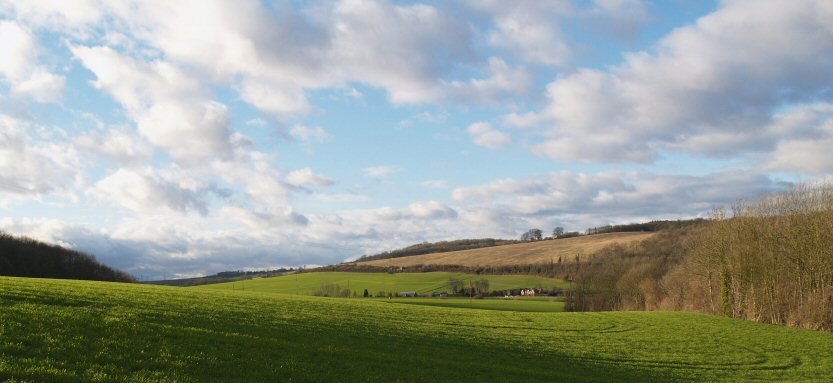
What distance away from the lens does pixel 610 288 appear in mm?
111500

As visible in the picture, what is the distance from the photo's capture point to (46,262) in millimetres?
100750

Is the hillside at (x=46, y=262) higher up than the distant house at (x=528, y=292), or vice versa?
the hillside at (x=46, y=262)

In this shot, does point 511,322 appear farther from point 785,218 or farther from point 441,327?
point 785,218

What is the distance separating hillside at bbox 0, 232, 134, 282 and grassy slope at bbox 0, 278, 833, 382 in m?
78.5

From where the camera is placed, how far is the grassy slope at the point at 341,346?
1692 centimetres

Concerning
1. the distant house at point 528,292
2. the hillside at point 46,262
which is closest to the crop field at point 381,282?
the distant house at point 528,292

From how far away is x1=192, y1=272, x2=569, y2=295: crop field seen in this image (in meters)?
151

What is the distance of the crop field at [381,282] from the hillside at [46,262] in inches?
1446

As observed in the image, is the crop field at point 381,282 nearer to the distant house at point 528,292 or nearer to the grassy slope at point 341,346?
the distant house at point 528,292

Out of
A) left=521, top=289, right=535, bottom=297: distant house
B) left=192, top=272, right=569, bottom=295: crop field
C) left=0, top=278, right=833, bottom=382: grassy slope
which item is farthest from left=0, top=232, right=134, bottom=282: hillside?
left=521, top=289, right=535, bottom=297: distant house

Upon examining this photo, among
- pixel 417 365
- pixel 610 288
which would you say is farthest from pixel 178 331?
pixel 610 288

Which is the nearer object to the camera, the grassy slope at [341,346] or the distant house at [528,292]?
the grassy slope at [341,346]

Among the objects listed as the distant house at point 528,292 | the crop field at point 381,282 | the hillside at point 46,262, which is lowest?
the distant house at point 528,292

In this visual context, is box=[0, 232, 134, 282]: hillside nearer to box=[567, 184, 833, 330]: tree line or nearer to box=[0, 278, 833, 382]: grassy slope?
box=[0, 278, 833, 382]: grassy slope
